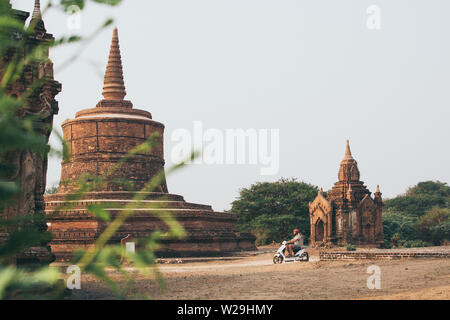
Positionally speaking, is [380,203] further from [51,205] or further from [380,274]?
[380,274]

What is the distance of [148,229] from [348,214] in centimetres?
1266

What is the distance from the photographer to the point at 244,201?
134 ft

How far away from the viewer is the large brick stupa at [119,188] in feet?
71.8

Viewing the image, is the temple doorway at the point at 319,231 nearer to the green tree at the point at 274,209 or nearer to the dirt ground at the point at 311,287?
the green tree at the point at 274,209

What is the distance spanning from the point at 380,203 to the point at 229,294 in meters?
24.5

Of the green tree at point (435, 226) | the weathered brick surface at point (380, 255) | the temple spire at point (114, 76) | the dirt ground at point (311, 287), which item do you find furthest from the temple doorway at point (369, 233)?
the dirt ground at point (311, 287)

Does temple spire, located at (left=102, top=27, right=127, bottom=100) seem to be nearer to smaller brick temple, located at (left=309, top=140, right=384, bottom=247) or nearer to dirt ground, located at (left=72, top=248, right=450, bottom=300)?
smaller brick temple, located at (left=309, top=140, right=384, bottom=247)

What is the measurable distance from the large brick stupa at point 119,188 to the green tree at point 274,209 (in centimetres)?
1088

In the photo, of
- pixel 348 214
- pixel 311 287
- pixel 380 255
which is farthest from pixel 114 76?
pixel 311 287

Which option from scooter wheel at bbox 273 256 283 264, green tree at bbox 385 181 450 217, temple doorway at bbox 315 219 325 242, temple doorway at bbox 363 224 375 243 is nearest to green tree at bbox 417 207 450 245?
green tree at bbox 385 181 450 217

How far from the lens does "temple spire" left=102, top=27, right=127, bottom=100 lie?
29.3 metres

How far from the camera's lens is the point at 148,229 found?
22.1m

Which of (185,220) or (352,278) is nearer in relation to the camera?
(352,278)
